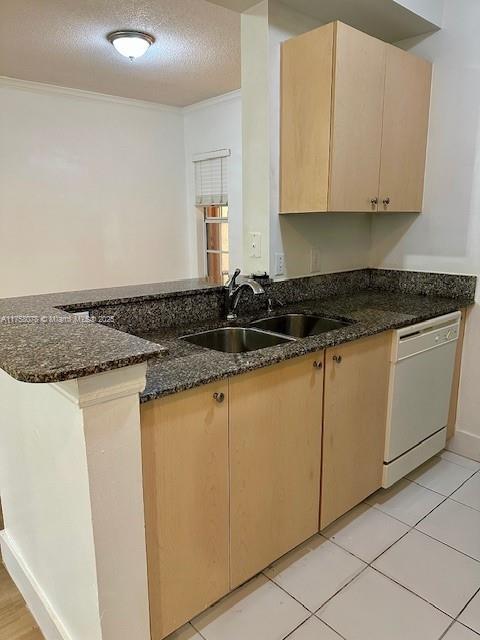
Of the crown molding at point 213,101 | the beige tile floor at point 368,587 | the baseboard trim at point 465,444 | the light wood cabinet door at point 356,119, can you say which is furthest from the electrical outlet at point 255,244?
the crown molding at point 213,101

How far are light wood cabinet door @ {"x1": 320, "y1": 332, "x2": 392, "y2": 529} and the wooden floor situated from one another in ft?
3.69

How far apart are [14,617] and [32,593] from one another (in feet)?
0.33

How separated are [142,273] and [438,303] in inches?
130

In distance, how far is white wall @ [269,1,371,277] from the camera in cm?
209

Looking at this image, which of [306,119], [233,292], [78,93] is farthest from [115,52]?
[233,292]

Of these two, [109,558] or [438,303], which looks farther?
[438,303]

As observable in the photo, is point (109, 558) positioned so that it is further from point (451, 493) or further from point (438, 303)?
point (438, 303)

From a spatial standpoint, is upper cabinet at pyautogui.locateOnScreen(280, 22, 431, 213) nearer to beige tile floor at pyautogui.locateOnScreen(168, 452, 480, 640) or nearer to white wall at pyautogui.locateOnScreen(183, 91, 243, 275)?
beige tile floor at pyautogui.locateOnScreen(168, 452, 480, 640)

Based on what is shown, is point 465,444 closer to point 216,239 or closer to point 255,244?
point 255,244

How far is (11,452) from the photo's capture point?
155 cm

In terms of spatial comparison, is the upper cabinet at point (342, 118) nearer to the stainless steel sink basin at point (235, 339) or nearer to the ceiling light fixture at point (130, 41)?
the stainless steel sink basin at point (235, 339)

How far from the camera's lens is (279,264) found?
2336 mm

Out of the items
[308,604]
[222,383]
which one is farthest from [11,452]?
[308,604]

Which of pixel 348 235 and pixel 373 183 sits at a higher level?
pixel 373 183
